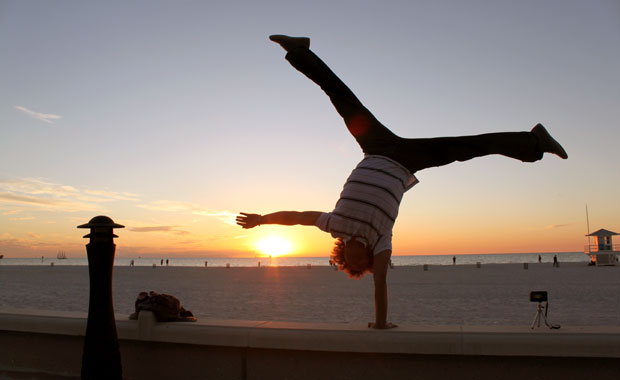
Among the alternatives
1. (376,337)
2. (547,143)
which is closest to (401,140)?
(547,143)

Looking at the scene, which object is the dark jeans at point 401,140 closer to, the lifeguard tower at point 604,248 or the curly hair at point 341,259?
the curly hair at point 341,259

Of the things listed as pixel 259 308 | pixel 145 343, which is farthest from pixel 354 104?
pixel 259 308

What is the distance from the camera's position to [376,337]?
11.8ft

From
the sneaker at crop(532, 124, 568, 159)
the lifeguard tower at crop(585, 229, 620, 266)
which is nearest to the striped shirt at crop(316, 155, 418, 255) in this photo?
the sneaker at crop(532, 124, 568, 159)

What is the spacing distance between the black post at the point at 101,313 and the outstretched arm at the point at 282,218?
1.18m

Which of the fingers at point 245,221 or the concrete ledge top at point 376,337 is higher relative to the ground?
the fingers at point 245,221

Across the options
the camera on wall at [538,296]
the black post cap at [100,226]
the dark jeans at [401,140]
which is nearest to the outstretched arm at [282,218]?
the dark jeans at [401,140]

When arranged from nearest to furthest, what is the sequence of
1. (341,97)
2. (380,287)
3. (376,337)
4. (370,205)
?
(376,337) → (370,205) → (380,287) → (341,97)

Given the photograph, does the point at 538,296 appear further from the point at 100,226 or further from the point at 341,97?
the point at 100,226

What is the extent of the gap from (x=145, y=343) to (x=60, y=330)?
867 millimetres

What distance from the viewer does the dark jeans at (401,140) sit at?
12.5 feet

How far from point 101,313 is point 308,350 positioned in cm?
176

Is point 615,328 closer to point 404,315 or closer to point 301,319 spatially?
point 301,319

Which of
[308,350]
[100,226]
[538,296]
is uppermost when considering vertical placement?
[100,226]
